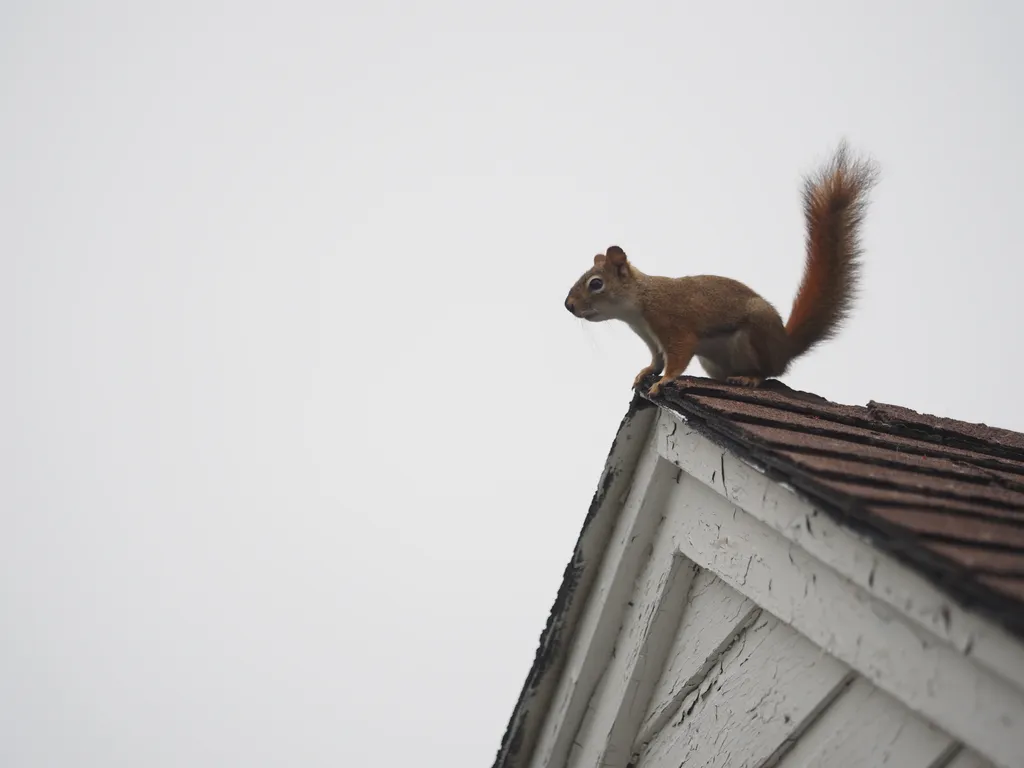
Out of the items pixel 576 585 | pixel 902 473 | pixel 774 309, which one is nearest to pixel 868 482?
pixel 902 473

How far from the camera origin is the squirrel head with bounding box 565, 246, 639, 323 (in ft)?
10.3

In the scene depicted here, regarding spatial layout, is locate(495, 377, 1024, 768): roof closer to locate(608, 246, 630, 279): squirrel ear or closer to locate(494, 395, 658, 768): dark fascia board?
locate(494, 395, 658, 768): dark fascia board

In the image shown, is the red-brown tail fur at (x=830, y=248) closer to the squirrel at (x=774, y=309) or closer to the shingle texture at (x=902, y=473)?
the squirrel at (x=774, y=309)

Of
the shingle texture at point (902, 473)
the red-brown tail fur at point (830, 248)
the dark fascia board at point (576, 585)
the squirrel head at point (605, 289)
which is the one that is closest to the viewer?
the shingle texture at point (902, 473)

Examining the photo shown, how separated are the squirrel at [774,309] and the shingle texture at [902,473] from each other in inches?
19.4

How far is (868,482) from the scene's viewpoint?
1265 mm

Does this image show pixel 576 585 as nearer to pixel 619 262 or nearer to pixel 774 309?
pixel 774 309

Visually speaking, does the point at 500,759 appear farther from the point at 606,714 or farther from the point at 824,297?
the point at 824,297

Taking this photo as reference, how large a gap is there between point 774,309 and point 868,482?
5.12 ft

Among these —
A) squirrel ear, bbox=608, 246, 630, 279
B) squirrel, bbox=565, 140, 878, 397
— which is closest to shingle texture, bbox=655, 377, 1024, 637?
squirrel, bbox=565, 140, 878, 397

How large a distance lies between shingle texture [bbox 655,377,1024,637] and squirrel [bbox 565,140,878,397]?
0.49m

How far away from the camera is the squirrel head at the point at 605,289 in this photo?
3145 mm

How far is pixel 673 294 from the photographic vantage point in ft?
9.46

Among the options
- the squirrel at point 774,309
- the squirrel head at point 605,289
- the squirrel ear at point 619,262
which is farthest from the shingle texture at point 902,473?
the squirrel ear at point 619,262
